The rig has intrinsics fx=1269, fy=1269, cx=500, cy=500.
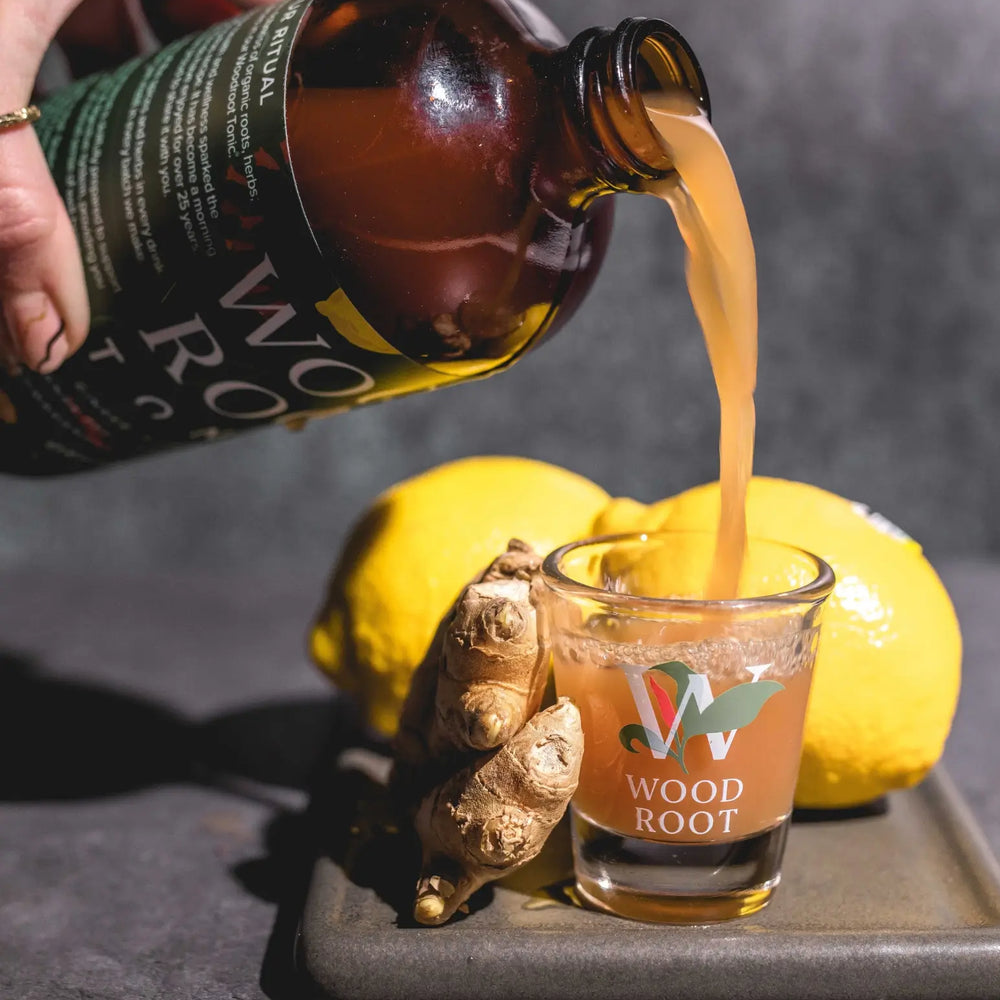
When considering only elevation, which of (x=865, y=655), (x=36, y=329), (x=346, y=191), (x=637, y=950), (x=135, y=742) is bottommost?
(x=135, y=742)

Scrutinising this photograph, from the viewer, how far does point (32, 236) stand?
0.70m

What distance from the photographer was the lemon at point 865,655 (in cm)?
76

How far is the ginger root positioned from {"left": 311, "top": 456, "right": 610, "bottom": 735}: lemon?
0.53 feet

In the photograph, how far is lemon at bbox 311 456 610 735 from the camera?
0.85 meters

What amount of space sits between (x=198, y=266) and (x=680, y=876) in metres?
0.42

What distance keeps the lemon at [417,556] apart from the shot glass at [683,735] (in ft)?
0.53

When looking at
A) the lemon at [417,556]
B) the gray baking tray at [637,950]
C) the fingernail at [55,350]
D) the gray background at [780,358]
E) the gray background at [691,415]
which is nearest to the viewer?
the gray baking tray at [637,950]

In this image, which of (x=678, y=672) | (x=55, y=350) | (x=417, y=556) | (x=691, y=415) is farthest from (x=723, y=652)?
(x=691, y=415)

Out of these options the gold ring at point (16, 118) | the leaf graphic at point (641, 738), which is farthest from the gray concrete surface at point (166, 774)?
the gold ring at point (16, 118)

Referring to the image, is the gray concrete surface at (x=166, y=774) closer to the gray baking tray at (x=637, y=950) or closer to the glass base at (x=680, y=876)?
the gray baking tray at (x=637, y=950)

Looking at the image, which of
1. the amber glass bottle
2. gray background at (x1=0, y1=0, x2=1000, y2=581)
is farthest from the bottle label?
gray background at (x1=0, y1=0, x2=1000, y2=581)

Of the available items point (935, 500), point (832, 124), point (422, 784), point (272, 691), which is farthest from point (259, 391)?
point (935, 500)

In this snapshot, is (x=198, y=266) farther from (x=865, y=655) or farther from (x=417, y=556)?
(x=865, y=655)

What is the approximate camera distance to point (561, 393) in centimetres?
156
